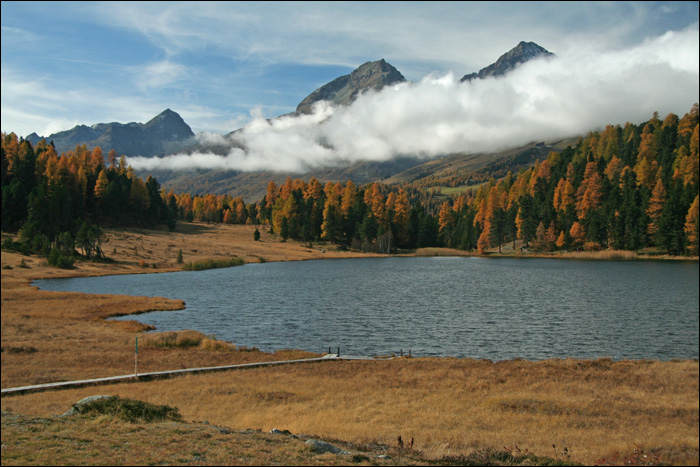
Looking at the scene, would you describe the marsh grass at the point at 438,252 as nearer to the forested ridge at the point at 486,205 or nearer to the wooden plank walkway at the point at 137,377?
the forested ridge at the point at 486,205

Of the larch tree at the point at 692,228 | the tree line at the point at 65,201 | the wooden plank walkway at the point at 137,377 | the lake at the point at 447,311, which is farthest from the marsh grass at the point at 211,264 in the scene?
the larch tree at the point at 692,228

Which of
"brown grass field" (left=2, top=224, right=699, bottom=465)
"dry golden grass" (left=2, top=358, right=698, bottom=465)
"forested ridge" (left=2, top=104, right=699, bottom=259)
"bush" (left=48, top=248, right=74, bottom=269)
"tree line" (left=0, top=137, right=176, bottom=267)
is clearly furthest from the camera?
"forested ridge" (left=2, top=104, right=699, bottom=259)

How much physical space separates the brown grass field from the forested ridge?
7395 cm

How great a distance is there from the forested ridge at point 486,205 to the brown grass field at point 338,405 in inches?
2911

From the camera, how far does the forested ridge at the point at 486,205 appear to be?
107875mm

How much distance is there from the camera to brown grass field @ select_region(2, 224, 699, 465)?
39.6 feet

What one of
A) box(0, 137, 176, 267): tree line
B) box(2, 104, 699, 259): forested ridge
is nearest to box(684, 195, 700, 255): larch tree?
box(2, 104, 699, 259): forested ridge

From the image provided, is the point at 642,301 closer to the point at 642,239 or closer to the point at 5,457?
the point at 5,457

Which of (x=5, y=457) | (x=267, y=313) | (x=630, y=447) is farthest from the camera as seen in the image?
(x=267, y=313)

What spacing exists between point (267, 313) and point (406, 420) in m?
35.4

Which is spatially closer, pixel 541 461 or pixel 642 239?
pixel 541 461

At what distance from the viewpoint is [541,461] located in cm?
1413

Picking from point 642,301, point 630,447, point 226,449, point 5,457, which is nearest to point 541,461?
point 630,447

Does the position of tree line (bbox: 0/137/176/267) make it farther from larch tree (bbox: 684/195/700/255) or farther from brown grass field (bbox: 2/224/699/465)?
larch tree (bbox: 684/195/700/255)
